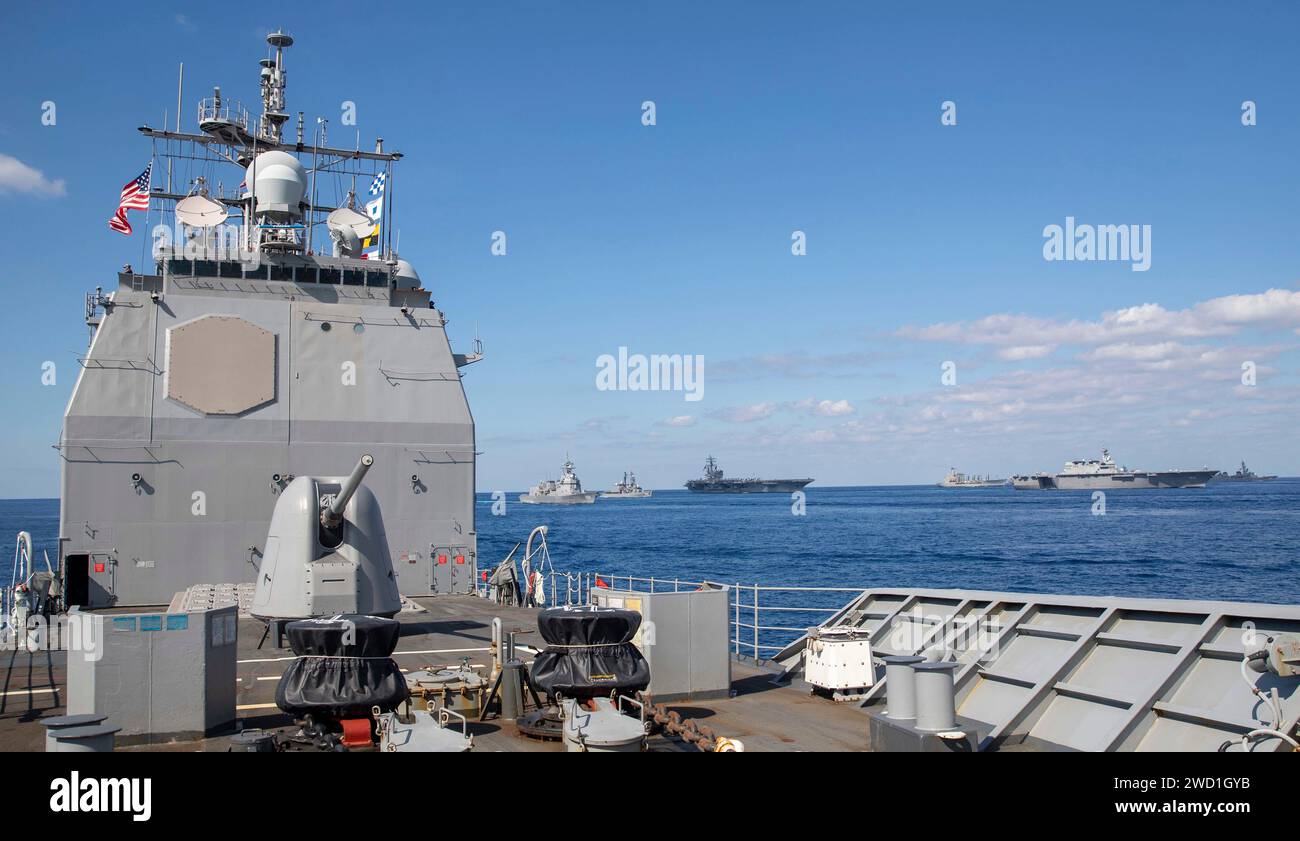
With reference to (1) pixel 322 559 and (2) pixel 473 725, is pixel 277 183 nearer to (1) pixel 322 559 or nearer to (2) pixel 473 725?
(1) pixel 322 559

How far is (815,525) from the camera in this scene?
Answer: 93.1 meters

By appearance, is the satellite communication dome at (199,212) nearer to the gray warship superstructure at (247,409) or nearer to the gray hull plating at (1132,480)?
the gray warship superstructure at (247,409)

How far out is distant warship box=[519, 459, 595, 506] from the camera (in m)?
167

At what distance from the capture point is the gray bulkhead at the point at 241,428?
19266 mm

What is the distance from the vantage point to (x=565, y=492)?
549 ft

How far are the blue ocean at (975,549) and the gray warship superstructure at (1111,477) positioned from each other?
131 feet

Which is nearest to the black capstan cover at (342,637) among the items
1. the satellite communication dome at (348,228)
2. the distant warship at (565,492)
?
the satellite communication dome at (348,228)

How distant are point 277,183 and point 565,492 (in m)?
146

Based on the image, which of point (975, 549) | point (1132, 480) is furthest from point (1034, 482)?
point (975, 549)

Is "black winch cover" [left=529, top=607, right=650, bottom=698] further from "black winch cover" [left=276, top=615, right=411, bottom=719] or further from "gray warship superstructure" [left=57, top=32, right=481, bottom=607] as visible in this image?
"gray warship superstructure" [left=57, top=32, right=481, bottom=607]

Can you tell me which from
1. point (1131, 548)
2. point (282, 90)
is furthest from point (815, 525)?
point (282, 90)

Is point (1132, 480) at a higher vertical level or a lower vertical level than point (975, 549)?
higher

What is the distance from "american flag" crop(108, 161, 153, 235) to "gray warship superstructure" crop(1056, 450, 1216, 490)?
15138 centimetres
